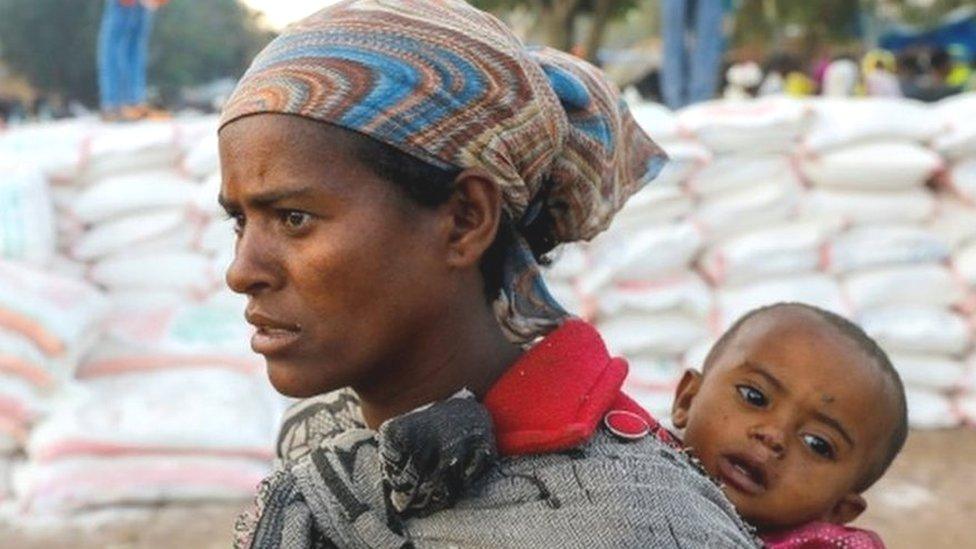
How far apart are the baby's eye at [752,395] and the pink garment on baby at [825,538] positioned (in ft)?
0.47

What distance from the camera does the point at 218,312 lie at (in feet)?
12.2

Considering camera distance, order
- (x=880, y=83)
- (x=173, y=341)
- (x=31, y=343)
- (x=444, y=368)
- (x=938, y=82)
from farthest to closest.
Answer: (x=938, y=82) → (x=880, y=83) → (x=173, y=341) → (x=31, y=343) → (x=444, y=368)

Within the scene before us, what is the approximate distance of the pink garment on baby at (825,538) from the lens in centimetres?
118

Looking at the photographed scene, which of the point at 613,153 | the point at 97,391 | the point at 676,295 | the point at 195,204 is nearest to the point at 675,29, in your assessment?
the point at 676,295

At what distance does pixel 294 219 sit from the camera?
875mm

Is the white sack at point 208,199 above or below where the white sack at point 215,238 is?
above

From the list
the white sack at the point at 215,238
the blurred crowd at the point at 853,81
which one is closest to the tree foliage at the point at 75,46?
Result: the blurred crowd at the point at 853,81

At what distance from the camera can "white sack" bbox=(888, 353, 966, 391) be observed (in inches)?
162

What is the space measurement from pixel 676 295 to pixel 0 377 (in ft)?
6.95

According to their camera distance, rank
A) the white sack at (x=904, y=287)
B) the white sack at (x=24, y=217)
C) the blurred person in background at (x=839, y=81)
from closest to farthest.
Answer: the white sack at (x=24, y=217) → the white sack at (x=904, y=287) → the blurred person in background at (x=839, y=81)

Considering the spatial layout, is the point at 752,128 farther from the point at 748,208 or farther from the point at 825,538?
the point at 825,538

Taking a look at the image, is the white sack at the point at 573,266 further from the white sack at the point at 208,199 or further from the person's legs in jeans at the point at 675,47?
the person's legs in jeans at the point at 675,47

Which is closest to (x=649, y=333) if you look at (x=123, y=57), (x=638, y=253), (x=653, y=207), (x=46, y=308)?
(x=638, y=253)

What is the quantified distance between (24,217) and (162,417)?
2.47 feet
